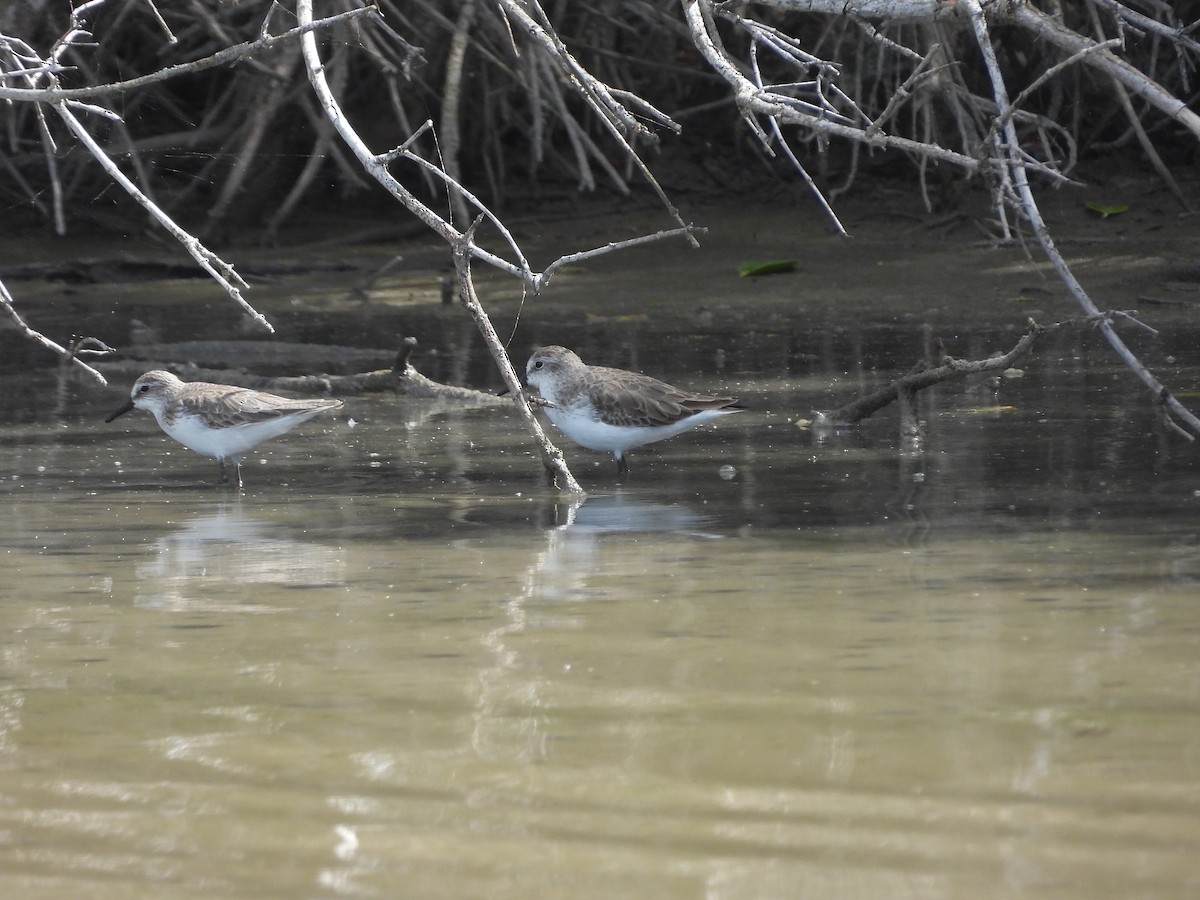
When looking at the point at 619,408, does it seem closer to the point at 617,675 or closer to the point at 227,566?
the point at 227,566

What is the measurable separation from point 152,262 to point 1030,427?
6.44m

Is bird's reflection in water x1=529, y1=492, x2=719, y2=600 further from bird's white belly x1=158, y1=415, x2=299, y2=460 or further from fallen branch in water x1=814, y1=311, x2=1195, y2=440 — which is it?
bird's white belly x1=158, y1=415, x2=299, y2=460

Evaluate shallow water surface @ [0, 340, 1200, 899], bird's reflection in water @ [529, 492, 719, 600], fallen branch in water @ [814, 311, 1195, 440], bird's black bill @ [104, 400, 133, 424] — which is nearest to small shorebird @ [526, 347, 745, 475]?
shallow water surface @ [0, 340, 1200, 899]

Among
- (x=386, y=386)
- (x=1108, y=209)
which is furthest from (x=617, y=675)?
(x=1108, y=209)

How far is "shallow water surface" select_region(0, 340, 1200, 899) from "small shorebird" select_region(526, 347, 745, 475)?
0.30 m

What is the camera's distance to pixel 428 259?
11.6m

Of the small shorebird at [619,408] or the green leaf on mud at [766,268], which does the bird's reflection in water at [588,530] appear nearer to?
the small shorebird at [619,408]

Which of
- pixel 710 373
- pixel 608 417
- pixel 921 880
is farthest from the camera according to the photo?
pixel 710 373

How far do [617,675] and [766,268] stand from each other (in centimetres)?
767

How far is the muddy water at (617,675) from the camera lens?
2.43 m

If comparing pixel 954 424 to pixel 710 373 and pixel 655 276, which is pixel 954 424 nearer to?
pixel 710 373

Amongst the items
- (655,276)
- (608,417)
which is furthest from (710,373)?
(655,276)

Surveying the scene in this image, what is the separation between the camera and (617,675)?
3.29 meters

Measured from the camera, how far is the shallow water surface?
242 centimetres
